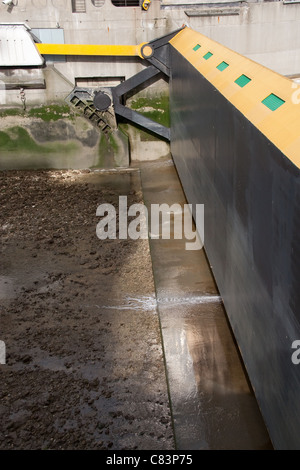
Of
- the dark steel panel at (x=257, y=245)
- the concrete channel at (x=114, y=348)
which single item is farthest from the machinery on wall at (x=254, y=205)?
the concrete channel at (x=114, y=348)

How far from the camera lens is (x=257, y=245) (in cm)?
356

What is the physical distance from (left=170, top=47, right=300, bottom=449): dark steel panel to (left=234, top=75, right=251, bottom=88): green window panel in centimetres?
20

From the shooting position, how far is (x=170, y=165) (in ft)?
34.7

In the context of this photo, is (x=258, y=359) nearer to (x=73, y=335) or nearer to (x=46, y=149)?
(x=73, y=335)

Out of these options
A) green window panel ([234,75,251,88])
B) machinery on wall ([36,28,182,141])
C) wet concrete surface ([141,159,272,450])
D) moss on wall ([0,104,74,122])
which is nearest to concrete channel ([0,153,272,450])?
wet concrete surface ([141,159,272,450])

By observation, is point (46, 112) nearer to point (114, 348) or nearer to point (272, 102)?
point (114, 348)

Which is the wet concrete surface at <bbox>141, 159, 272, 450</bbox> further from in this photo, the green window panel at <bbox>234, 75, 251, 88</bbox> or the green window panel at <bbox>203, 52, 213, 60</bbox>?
the green window panel at <bbox>203, 52, 213, 60</bbox>

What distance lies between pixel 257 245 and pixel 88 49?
25.4 ft

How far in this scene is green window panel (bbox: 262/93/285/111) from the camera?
345cm

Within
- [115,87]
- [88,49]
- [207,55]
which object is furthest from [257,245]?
[88,49]

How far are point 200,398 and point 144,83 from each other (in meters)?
7.91

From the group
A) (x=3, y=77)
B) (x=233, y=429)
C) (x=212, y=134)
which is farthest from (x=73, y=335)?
(x=3, y=77)

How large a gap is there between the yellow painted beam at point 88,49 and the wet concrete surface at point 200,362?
195 inches

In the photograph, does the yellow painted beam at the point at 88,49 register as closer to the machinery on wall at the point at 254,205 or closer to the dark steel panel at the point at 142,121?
the dark steel panel at the point at 142,121
